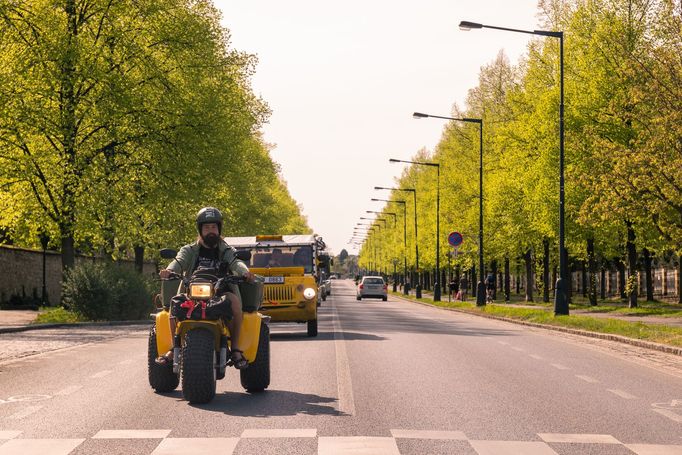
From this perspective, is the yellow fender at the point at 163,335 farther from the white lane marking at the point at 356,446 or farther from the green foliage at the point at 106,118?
the green foliage at the point at 106,118

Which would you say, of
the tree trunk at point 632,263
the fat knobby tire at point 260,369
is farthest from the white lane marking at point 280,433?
the tree trunk at point 632,263

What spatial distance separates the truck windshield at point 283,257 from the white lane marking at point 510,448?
1563cm

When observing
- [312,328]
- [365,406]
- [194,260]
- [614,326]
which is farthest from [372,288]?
[365,406]

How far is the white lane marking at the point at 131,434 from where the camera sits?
859cm

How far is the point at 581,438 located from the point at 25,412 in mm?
5128

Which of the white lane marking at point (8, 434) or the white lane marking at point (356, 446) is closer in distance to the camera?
the white lane marking at point (356, 446)

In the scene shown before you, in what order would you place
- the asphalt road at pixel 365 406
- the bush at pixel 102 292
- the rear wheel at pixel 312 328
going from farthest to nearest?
the bush at pixel 102 292
the rear wheel at pixel 312 328
the asphalt road at pixel 365 406

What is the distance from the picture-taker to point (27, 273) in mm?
43750

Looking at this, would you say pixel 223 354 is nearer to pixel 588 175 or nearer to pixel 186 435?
pixel 186 435

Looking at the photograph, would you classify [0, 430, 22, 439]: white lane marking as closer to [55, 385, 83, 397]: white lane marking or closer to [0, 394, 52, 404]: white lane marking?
[0, 394, 52, 404]: white lane marking

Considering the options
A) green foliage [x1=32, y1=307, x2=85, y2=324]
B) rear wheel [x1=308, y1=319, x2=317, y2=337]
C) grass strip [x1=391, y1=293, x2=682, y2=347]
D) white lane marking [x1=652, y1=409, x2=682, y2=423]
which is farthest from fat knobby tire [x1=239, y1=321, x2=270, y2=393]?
green foliage [x1=32, y1=307, x2=85, y2=324]

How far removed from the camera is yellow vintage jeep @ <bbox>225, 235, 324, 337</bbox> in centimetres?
2280

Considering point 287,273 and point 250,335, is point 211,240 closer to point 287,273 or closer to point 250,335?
point 250,335

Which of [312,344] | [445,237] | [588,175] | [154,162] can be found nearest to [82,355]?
[312,344]
